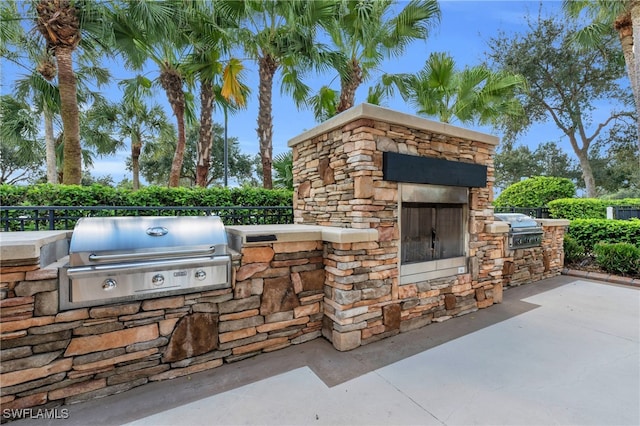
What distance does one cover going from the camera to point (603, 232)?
6.27 meters

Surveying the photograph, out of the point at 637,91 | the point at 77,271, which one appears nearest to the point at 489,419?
the point at 77,271

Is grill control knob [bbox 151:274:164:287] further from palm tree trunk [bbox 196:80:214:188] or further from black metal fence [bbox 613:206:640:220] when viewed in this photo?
black metal fence [bbox 613:206:640:220]

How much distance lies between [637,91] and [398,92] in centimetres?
650

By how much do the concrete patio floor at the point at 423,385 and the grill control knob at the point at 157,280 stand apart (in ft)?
2.73

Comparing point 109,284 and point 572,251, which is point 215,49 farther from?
point 572,251

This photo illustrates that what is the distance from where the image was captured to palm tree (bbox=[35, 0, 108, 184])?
192 inches

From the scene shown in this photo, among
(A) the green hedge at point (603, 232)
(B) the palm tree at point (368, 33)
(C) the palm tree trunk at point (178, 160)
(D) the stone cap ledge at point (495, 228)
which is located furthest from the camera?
(C) the palm tree trunk at point (178, 160)

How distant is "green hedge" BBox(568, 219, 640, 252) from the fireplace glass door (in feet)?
16.7

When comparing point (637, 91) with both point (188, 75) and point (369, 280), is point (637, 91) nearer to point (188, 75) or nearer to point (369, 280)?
point (369, 280)

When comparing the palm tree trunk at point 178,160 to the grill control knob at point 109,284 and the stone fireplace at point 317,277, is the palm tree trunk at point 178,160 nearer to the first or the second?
the stone fireplace at point 317,277

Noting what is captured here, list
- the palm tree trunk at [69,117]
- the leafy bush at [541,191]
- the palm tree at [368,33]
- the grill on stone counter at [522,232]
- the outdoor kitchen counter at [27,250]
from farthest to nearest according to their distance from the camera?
1. the leafy bush at [541,191]
2. the palm tree at [368,33]
3. the palm tree trunk at [69,117]
4. the grill on stone counter at [522,232]
5. the outdoor kitchen counter at [27,250]

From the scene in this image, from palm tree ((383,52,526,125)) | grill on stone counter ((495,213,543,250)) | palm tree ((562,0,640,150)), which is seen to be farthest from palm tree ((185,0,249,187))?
palm tree ((562,0,640,150))

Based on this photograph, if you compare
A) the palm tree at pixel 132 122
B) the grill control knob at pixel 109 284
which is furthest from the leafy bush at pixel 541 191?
the palm tree at pixel 132 122

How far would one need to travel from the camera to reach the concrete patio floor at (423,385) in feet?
6.03
